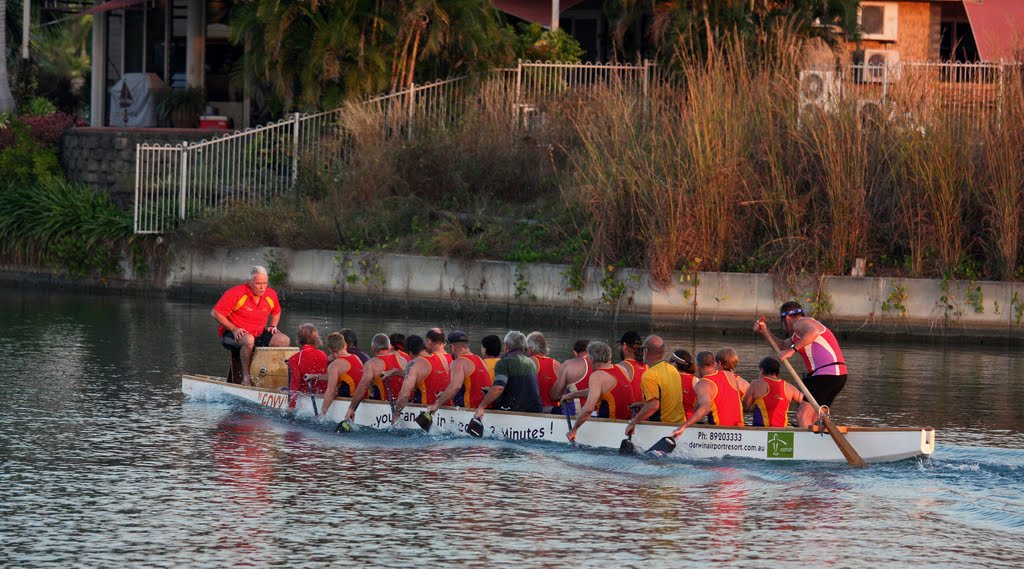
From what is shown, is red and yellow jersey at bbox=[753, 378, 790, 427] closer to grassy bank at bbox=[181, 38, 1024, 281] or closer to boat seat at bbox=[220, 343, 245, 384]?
boat seat at bbox=[220, 343, 245, 384]

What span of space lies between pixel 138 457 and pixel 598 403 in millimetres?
4240

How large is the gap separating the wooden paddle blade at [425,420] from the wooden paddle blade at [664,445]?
2.42 m

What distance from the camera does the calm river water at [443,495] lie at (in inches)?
430

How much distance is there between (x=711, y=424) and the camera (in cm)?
1445

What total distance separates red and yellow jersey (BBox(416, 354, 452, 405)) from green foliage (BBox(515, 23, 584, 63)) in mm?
16251

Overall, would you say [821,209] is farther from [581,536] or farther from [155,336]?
[581,536]

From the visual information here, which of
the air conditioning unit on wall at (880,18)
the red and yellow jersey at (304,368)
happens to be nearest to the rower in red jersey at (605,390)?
the red and yellow jersey at (304,368)

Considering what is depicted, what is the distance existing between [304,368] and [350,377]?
617mm

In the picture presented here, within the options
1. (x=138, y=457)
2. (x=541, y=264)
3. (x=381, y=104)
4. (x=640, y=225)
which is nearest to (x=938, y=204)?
(x=640, y=225)

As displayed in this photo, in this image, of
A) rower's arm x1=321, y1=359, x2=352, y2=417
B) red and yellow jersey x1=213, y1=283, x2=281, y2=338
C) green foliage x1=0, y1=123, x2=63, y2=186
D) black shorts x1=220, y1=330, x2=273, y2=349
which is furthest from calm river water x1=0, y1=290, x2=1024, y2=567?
green foliage x1=0, y1=123, x2=63, y2=186

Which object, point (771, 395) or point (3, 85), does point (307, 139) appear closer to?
point (3, 85)

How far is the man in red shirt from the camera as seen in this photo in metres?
18.2

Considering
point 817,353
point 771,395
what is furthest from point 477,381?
point 817,353

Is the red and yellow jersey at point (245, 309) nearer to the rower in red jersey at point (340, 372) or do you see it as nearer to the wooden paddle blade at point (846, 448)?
the rower in red jersey at point (340, 372)
